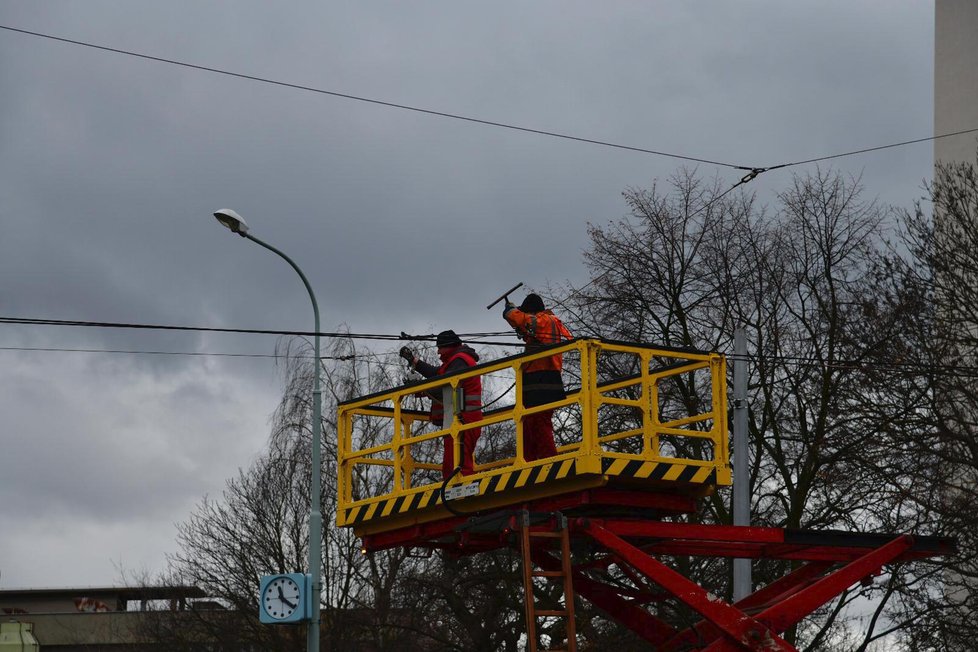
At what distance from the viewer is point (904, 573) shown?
75.5 ft

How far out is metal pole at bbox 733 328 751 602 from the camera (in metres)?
17.6

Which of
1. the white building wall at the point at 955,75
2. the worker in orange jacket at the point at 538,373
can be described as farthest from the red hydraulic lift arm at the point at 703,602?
the white building wall at the point at 955,75

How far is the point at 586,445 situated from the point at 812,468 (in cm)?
1484

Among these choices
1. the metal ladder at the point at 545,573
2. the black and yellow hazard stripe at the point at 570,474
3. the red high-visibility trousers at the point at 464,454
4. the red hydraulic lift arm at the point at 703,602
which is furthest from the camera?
the red high-visibility trousers at the point at 464,454

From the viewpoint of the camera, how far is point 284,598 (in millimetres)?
22500

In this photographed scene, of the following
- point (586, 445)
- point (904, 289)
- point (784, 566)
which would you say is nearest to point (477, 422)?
point (586, 445)

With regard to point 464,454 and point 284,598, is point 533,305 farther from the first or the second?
point 284,598

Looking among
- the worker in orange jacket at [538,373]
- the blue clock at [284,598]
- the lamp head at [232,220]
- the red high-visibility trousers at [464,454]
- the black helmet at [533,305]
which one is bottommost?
the blue clock at [284,598]

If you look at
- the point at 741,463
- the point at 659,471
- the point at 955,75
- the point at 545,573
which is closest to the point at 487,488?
the point at 545,573

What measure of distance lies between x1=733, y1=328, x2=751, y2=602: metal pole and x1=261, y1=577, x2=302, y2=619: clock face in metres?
7.77

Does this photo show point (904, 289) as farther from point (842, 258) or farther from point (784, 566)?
point (784, 566)

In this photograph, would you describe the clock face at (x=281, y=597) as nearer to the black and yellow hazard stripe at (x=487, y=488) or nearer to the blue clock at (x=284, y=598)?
the blue clock at (x=284, y=598)

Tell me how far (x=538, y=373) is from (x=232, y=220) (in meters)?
9.23

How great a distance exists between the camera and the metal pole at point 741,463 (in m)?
17.6
